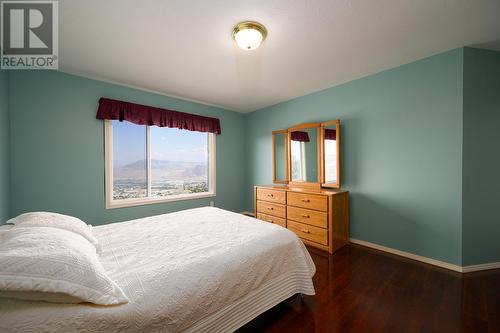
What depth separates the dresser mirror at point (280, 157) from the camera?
3654 millimetres

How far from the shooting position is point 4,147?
6.81 feet

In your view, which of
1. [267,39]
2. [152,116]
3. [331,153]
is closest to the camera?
[267,39]

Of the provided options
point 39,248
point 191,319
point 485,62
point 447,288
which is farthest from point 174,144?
A: point 485,62

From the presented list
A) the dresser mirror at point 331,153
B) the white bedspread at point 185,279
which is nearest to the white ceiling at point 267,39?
the dresser mirror at point 331,153

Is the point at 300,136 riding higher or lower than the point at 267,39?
lower

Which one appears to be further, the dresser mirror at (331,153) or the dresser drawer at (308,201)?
the dresser mirror at (331,153)

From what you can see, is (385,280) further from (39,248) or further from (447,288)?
(39,248)

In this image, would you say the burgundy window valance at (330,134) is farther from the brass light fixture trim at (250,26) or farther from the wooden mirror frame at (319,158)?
the brass light fixture trim at (250,26)

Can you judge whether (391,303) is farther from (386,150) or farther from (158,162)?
Result: (158,162)

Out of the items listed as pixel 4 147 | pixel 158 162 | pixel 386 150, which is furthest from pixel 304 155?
pixel 4 147

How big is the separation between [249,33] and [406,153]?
2.33 meters

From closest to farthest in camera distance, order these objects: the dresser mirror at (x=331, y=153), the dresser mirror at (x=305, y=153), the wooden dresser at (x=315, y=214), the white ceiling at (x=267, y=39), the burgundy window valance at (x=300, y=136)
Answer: the white ceiling at (x=267, y=39) → the wooden dresser at (x=315, y=214) → the dresser mirror at (x=331, y=153) → the dresser mirror at (x=305, y=153) → the burgundy window valance at (x=300, y=136)

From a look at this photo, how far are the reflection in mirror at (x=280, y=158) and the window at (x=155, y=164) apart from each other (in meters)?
1.29

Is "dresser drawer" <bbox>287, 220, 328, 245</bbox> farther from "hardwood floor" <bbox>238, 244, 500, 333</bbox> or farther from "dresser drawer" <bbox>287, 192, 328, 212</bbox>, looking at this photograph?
"hardwood floor" <bbox>238, 244, 500, 333</bbox>
